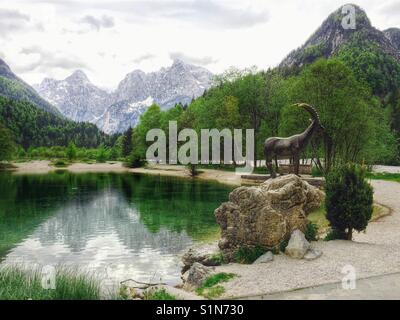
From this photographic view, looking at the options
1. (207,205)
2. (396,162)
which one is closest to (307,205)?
(207,205)

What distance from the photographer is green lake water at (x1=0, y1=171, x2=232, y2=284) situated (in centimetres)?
1812

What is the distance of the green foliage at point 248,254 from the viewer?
1554cm

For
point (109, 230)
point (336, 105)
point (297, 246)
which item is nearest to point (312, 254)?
point (297, 246)

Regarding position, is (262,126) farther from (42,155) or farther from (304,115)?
(42,155)

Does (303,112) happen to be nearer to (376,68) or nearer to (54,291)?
(54,291)

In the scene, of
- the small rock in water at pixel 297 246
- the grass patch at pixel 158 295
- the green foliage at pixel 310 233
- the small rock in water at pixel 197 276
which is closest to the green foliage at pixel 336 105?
the green foliage at pixel 310 233

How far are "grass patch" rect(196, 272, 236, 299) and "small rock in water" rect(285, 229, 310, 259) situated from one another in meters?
2.76

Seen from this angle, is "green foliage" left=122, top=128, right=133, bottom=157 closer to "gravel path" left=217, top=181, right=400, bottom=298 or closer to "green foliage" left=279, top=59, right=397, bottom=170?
"green foliage" left=279, top=59, right=397, bottom=170

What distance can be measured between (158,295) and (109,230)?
14.9 m

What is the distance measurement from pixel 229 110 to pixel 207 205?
101 feet

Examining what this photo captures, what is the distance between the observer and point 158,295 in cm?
1102

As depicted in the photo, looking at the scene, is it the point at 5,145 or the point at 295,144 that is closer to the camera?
the point at 295,144

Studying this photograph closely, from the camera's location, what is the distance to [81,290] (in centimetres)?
1077

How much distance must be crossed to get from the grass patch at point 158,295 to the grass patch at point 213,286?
3.86 ft
